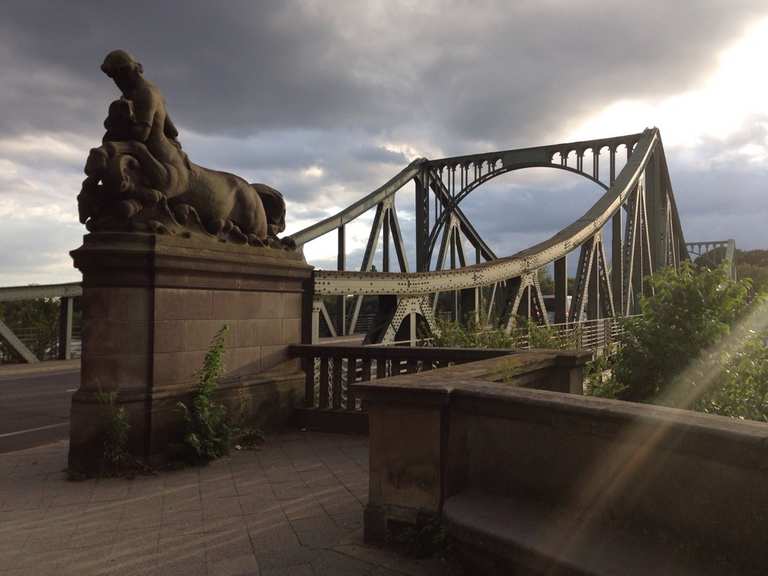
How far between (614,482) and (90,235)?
13.5ft

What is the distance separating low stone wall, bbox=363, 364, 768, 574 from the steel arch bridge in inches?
151

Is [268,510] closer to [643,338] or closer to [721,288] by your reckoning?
[643,338]

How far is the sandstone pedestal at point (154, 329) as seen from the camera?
452 cm

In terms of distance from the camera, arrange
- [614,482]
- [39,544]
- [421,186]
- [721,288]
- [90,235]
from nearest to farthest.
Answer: [614,482]
[39,544]
[90,235]
[721,288]
[421,186]

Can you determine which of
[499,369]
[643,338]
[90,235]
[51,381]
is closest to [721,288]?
[643,338]

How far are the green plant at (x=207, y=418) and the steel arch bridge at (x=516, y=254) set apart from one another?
170 centimetres

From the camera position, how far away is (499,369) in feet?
12.2

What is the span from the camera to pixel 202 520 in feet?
11.1

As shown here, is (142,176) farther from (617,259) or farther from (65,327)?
(617,259)

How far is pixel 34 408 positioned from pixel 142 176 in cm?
615

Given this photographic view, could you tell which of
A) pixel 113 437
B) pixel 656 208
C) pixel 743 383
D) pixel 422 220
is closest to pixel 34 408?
pixel 113 437

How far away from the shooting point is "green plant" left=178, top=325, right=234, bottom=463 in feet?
15.4

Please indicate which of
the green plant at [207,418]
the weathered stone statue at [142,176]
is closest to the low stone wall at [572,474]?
the green plant at [207,418]

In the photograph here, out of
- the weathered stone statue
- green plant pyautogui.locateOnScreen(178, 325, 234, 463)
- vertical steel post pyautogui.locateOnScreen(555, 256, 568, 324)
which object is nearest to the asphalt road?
green plant pyautogui.locateOnScreen(178, 325, 234, 463)
